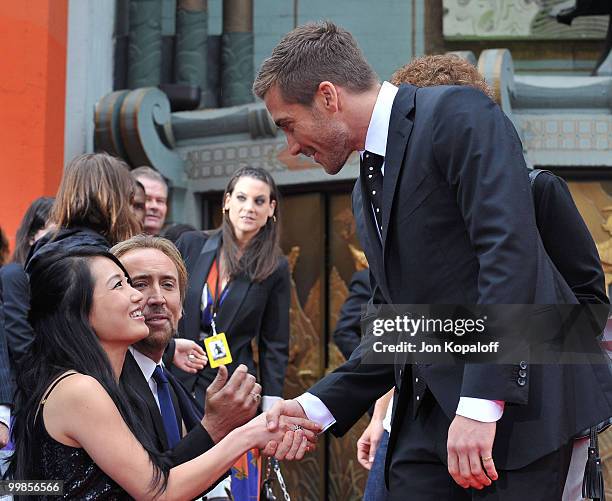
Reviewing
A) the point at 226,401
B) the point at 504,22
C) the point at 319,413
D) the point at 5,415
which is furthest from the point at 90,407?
the point at 504,22

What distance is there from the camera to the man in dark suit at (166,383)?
3.07 m

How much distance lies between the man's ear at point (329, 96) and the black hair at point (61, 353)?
804 millimetres

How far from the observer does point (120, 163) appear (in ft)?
14.4

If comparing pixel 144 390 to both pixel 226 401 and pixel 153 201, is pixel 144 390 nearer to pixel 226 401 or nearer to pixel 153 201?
pixel 226 401

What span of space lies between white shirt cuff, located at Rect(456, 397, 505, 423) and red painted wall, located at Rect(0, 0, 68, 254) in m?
5.28

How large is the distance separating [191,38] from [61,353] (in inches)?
247

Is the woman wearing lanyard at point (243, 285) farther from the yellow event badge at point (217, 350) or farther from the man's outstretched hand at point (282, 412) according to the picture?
the man's outstretched hand at point (282, 412)

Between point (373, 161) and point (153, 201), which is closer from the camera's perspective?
point (373, 161)

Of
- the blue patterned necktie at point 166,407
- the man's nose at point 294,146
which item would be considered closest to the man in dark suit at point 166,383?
the blue patterned necktie at point 166,407

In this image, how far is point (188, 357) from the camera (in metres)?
4.20

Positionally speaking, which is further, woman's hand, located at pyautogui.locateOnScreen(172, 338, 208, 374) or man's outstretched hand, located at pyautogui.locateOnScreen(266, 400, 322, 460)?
woman's hand, located at pyautogui.locateOnScreen(172, 338, 208, 374)

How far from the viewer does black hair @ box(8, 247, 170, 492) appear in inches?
113

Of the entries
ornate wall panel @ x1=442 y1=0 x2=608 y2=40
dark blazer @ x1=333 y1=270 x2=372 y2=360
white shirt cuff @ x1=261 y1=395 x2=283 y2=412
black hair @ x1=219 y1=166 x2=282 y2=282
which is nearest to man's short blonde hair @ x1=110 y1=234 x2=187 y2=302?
black hair @ x1=219 y1=166 x2=282 y2=282

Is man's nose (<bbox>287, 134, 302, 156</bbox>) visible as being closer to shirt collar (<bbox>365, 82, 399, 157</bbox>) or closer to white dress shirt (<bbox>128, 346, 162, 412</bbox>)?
shirt collar (<bbox>365, 82, 399, 157</bbox>)
